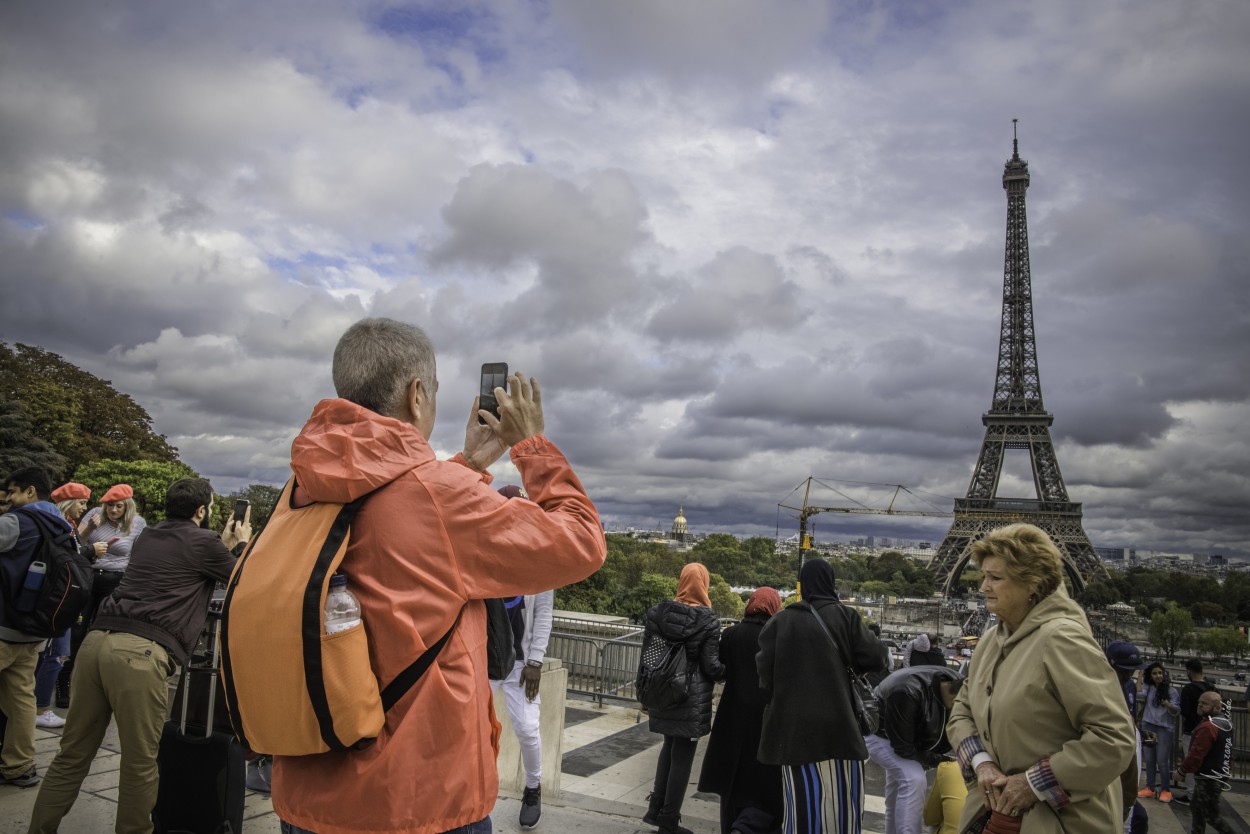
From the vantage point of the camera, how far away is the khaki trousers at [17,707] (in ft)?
15.2

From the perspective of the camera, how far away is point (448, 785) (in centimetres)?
180

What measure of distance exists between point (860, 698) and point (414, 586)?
11.2ft

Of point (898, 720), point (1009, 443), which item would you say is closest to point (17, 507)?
point (898, 720)

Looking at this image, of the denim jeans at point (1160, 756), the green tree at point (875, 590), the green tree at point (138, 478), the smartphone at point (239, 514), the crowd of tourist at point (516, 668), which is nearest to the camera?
the crowd of tourist at point (516, 668)

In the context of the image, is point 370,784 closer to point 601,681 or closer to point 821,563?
point 821,563

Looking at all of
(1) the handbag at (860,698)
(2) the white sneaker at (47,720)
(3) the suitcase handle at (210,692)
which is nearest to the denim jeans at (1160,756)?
(1) the handbag at (860,698)

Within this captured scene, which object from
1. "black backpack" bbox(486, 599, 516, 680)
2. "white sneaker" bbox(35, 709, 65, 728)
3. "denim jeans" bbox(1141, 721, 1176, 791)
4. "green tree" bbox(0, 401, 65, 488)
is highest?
"green tree" bbox(0, 401, 65, 488)

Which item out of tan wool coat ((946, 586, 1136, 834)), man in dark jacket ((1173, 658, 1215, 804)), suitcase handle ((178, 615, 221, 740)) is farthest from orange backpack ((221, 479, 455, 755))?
man in dark jacket ((1173, 658, 1215, 804))

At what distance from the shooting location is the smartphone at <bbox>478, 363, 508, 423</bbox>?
218cm

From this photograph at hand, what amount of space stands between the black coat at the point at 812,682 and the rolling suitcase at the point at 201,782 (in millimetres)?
2675

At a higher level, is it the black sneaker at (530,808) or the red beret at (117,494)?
the red beret at (117,494)

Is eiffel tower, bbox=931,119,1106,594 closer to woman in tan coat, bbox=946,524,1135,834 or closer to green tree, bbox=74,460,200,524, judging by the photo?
green tree, bbox=74,460,200,524

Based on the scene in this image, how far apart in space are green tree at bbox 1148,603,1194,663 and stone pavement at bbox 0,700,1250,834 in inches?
2693

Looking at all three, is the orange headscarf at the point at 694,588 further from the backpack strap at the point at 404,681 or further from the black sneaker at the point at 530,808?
the backpack strap at the point at 404,681
